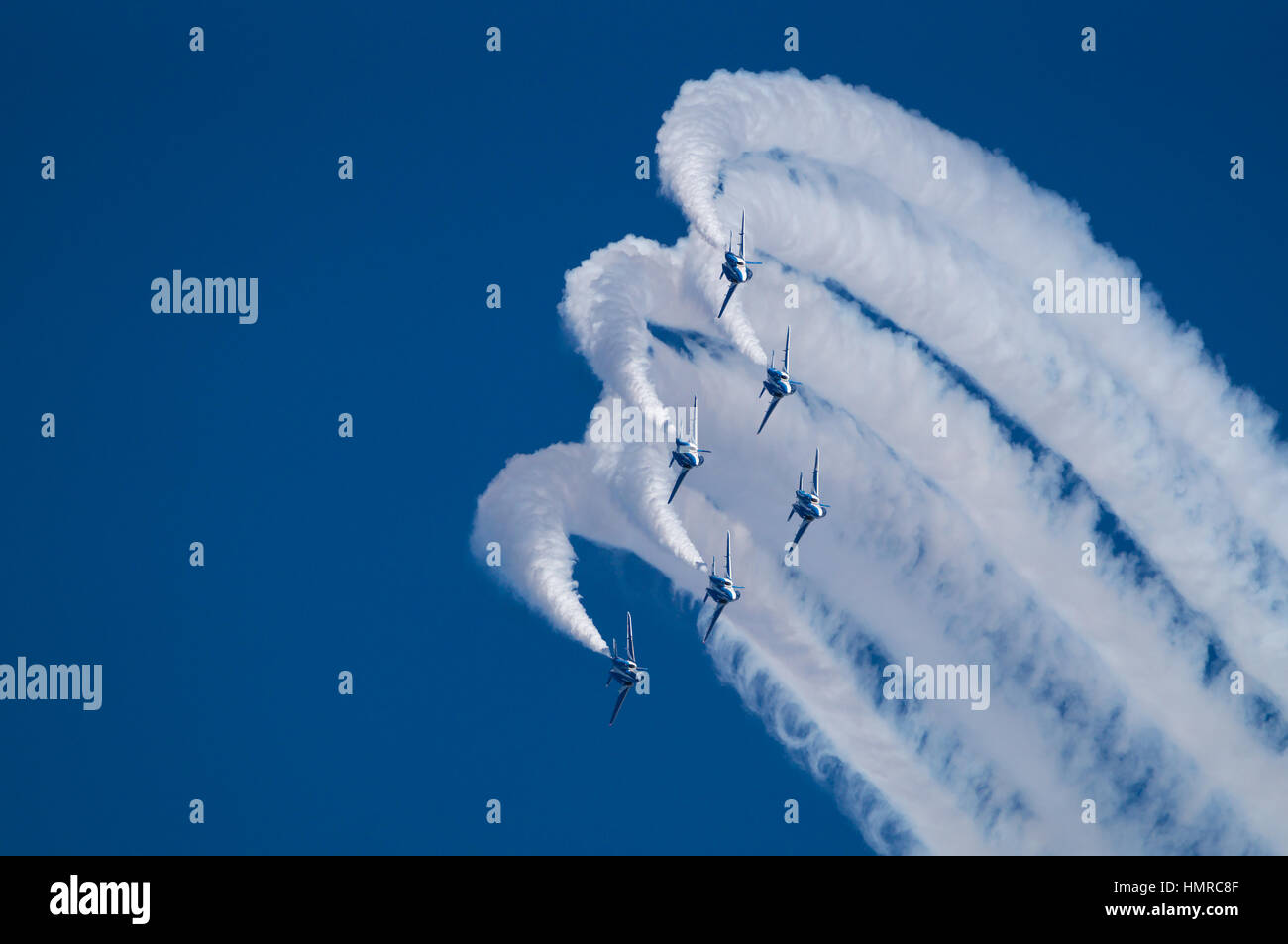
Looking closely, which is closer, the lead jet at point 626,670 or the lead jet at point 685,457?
the lead jet at point 685,457

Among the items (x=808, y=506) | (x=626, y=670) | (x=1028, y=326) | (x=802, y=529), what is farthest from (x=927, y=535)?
(x=626, y=670)

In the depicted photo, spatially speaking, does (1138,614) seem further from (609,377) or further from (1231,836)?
(609,377)

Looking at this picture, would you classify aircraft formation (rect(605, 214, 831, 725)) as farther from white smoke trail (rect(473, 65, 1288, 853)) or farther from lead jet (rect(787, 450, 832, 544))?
white smoke trail (rect(473, 65, 1288, 853))

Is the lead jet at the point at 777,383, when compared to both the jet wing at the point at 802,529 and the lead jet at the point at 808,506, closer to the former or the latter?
the lead jet at the point at 808,506

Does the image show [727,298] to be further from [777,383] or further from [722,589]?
[722,589]

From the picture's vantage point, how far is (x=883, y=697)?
171 feet

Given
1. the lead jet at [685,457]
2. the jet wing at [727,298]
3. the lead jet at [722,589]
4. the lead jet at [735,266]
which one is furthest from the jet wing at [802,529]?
the lead jet at [735,266]

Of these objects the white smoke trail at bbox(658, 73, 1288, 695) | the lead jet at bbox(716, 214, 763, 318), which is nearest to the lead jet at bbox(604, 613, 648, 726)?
the lead jet at bbox(716, 214, 763, 318)

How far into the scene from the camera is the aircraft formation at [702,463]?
48.3 meters

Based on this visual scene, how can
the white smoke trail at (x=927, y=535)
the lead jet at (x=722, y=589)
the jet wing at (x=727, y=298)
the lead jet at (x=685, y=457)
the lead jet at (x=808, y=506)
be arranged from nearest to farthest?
the lead jet at (x=685, y=457) → the lead jet at (x=722, y=589) → the jet wing at (x=727, y=298) → the lead jet at (x=808, y=506) → the white smoke trail at (x=927, y=535)

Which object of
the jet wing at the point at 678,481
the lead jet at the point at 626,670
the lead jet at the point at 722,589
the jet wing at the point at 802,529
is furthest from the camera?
Result: the jet wing at the point at 802,529

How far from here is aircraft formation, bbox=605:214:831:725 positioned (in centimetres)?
4834

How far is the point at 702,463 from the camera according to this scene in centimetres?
5034

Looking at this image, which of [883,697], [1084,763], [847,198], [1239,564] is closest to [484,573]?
[883,697]
